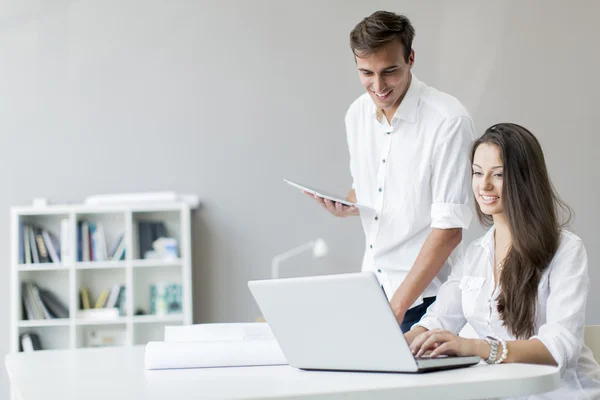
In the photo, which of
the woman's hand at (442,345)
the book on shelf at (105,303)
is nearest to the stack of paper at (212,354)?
the woman's hand at (442,345)

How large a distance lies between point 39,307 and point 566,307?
3191 millimetres

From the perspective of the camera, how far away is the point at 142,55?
4.56 meters

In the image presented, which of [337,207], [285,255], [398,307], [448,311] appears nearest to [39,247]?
[285,255]

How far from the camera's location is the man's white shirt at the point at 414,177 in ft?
7.39

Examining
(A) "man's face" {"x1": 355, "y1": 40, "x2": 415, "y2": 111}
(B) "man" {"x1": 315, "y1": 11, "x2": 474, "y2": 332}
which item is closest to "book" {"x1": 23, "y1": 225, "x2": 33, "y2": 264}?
(B) "man" {"x1": 315, "y1": 11, "x2": 474, "y2": 332}

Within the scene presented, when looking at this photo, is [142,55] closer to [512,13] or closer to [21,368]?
[512,13]

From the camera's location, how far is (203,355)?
5.17 ft

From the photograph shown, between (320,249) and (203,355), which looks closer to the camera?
(203,355)

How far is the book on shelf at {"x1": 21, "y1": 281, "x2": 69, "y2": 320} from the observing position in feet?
14.0

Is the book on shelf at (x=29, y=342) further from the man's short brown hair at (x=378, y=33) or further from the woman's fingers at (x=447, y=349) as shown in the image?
the woman's fingers at (x=447, y=349)

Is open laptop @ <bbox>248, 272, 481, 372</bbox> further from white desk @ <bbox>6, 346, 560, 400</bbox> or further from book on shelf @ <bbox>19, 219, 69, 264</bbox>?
book on shelf @ <bbox>19, 219, 69, 264</bbox>

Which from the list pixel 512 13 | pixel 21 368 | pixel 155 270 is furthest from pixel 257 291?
pixel 512 13

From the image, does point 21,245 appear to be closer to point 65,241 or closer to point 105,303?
point 65,241

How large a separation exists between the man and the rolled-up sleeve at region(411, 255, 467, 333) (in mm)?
112
